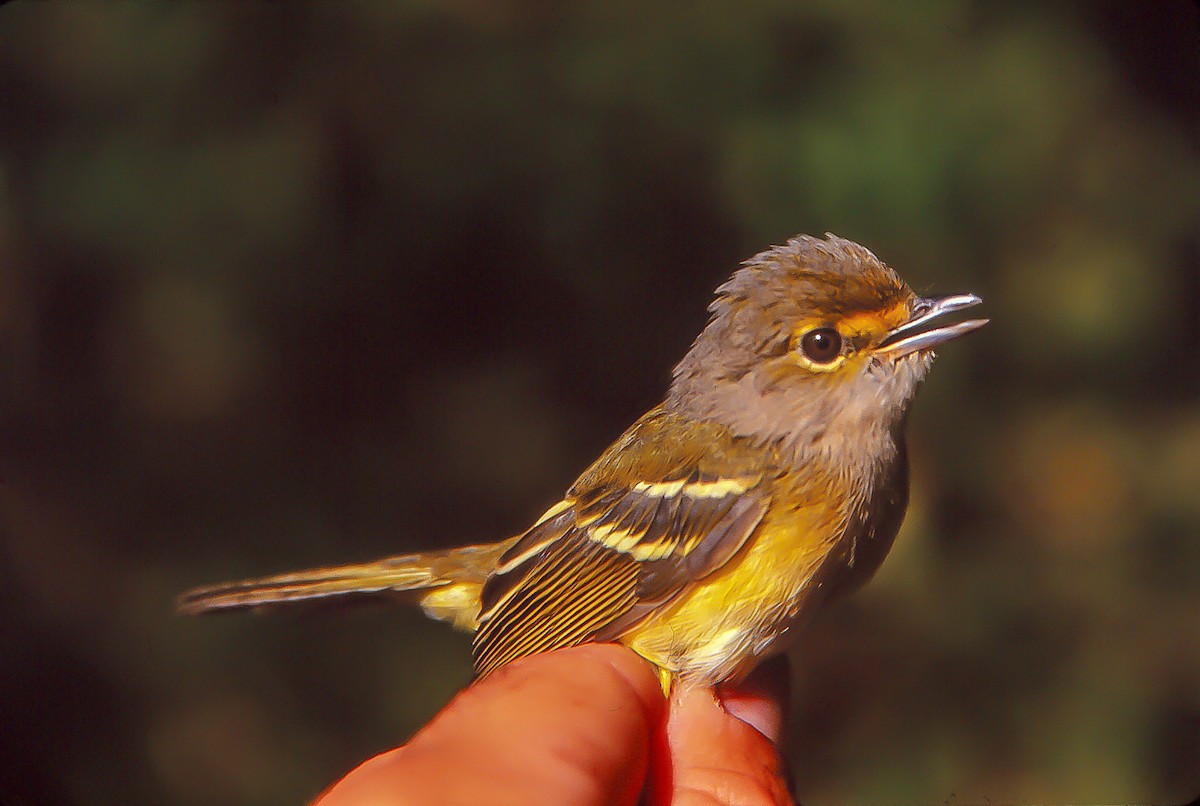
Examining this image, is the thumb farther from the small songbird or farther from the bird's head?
the bird's head

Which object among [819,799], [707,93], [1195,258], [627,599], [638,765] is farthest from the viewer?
[1195,258]

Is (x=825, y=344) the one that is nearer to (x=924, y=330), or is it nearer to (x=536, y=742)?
(x=924, y=330)

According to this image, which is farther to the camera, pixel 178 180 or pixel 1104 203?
pixel 1104 203

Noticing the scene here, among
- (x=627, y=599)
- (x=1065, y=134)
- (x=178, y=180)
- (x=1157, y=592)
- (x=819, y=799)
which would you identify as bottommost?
(x=819, y=799)

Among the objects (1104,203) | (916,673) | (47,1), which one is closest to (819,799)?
(916,673)

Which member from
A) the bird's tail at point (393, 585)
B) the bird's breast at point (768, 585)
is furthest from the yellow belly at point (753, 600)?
the bird's tail at point (393, 585)

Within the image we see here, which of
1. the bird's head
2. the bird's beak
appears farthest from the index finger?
the bird's beak

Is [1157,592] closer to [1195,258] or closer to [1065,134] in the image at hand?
[1195,258]
